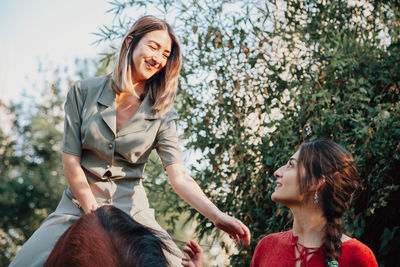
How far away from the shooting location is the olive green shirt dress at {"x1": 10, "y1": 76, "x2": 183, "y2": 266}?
2.44 meters

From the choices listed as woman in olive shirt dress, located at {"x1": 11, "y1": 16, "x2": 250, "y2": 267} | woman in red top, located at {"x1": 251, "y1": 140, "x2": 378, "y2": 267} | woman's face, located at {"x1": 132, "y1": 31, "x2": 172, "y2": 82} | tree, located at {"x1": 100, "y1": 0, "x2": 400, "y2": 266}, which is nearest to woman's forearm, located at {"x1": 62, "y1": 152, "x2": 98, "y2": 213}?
woman in olive shirt dress, located at {"x1": 11, "y1": 16, "x2": 250, "y2": 267}

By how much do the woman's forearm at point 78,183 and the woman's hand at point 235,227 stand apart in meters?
0.62

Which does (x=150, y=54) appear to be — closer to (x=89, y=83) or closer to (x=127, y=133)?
(x=89, y=83)

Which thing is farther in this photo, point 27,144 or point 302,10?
point 27,144

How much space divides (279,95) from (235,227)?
220 cm

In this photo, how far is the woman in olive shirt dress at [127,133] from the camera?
2.39 metres

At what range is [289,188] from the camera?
2.67 m

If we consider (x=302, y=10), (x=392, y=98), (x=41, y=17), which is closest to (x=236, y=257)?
(x=392, y=98)

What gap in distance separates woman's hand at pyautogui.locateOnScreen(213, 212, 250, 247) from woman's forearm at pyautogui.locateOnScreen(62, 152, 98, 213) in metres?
0.62

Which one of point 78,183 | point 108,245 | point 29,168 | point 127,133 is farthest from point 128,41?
point 29,168

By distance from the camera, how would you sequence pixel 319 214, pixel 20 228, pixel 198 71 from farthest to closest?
pixel 20 228 → pixel 198 71 → pixel 319 214

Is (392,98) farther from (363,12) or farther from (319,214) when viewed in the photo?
(319,214)

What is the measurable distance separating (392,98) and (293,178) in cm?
169

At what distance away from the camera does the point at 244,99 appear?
4.24 metres
